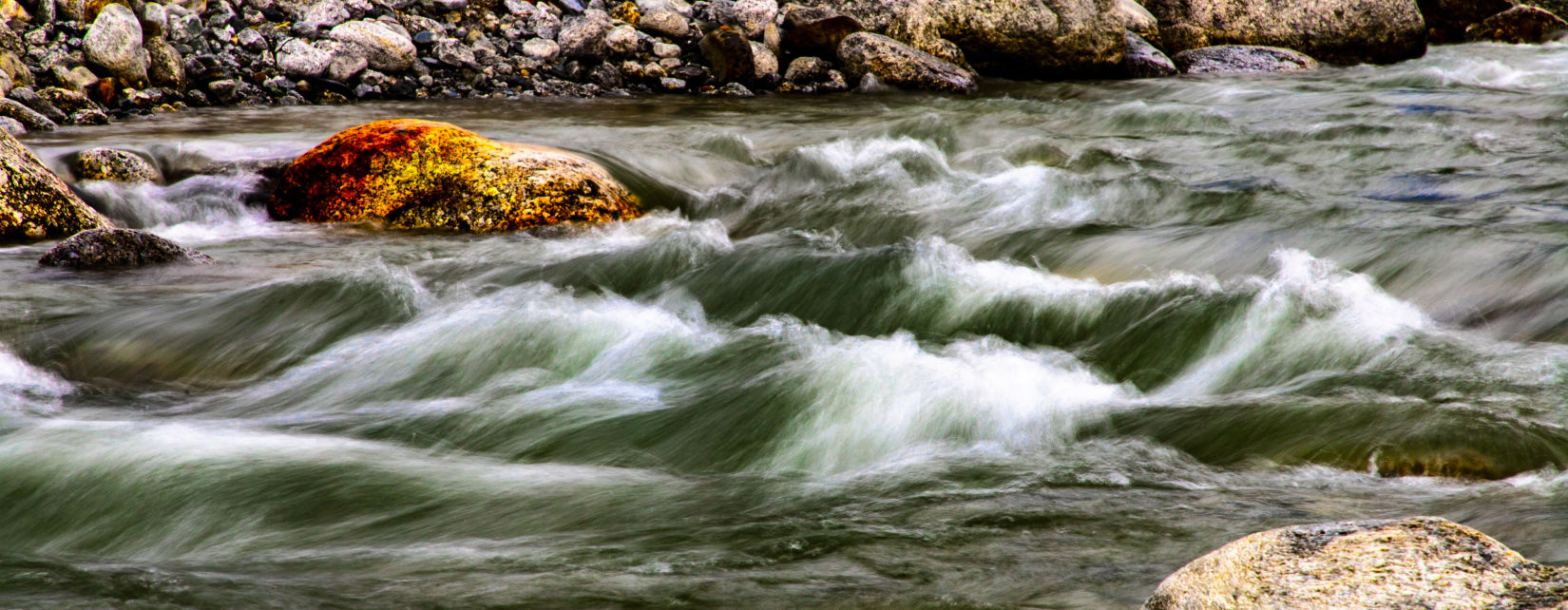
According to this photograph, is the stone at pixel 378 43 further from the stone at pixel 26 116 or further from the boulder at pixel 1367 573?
the boulder at pixel 1367 573

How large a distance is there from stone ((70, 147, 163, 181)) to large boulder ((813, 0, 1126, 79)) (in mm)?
8381

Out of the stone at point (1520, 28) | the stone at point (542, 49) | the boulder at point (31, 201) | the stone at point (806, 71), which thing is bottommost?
the boulder at point (31, 201)

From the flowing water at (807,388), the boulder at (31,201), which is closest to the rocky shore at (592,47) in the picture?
the boulder at (31,201)

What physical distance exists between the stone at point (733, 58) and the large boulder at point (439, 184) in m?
5.46

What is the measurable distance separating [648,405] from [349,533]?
1296 millimetres

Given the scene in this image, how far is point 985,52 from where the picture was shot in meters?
13.5

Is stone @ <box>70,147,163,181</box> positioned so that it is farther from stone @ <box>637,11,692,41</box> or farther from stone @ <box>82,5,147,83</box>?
stone @ <box>637,11,692,41</box>

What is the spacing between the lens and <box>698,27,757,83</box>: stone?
12.6m

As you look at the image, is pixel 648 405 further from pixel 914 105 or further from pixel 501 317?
pixel 914 105

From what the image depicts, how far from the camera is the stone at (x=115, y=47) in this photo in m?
11.0

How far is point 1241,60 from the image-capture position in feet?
45.7

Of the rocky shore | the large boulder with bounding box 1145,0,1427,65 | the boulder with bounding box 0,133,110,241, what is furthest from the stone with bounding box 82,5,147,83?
the large boulder with bounding box 1145,0,1427,65

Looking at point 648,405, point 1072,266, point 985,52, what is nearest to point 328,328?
point 648,405

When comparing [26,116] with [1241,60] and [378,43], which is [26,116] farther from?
[1241,60]
